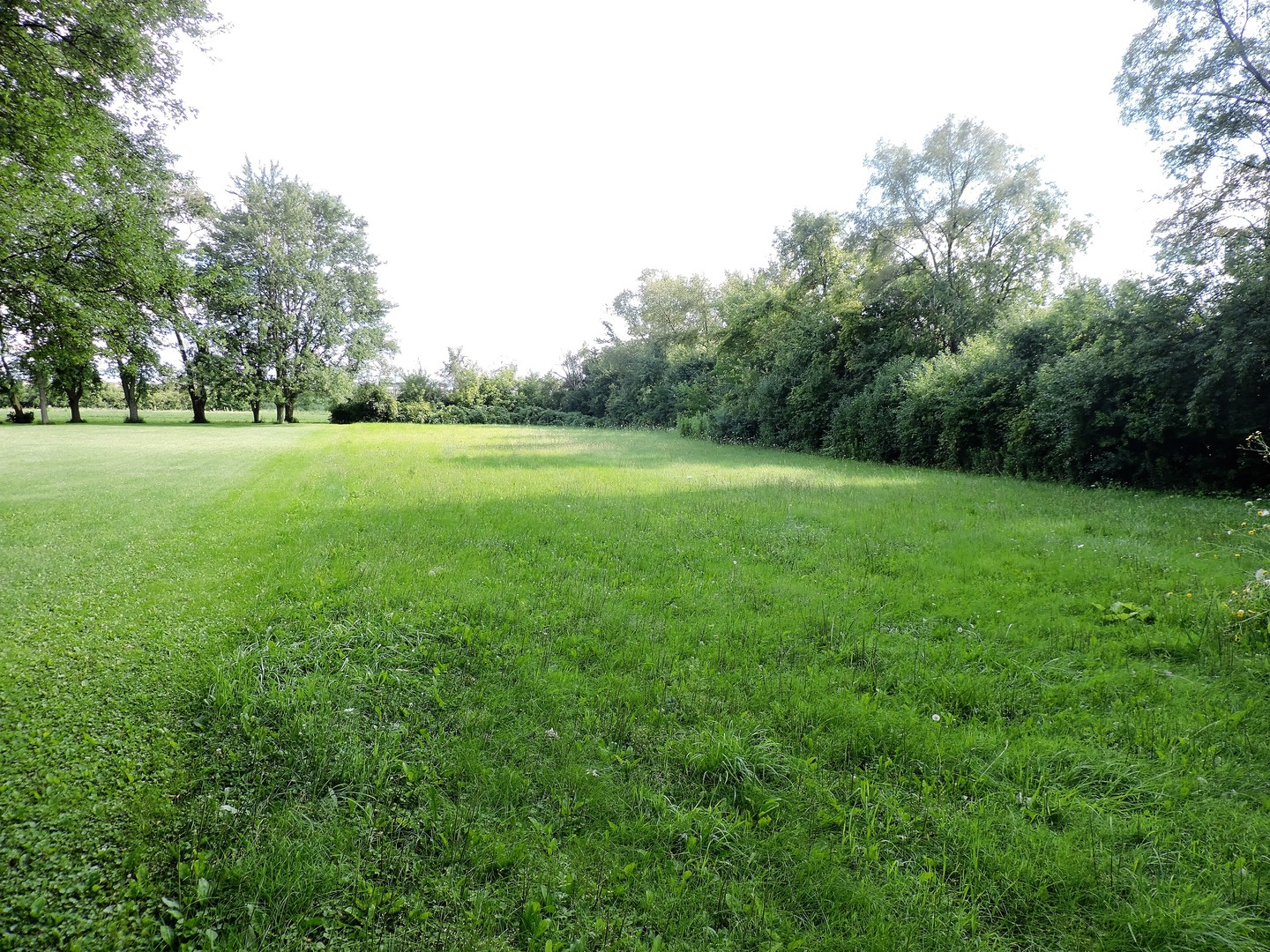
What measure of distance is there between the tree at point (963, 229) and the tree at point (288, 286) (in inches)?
1517

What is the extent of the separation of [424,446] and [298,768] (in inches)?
717

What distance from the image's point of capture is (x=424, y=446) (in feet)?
64.7

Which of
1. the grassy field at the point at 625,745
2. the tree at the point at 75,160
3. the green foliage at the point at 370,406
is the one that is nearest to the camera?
the grassy field at the point at 625,745

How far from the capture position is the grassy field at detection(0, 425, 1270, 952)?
2.04 meters

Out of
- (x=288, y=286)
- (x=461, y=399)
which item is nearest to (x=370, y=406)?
(x=461, y=399)

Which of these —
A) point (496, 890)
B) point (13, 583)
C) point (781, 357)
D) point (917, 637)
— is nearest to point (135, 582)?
point (13, 583)

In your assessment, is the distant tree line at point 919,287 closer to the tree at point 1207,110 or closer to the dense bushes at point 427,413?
the tree at point 1207,110

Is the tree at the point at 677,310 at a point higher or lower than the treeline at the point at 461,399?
higher

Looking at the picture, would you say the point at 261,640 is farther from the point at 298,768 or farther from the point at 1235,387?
the point at 1235,387

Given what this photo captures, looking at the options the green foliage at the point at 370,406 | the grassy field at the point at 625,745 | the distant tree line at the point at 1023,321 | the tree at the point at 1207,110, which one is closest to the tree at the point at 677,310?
the distant tree line at the point at 1023,321

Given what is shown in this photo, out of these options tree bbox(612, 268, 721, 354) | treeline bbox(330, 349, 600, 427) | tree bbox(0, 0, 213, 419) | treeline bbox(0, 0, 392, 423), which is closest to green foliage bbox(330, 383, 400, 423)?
treeline bbox(330, 349, 600, 427)

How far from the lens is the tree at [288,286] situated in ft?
124

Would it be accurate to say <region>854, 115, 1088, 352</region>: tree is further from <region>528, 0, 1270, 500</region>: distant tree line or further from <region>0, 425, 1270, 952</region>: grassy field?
<region>0, 425, 1270, 952</region>: grassy field

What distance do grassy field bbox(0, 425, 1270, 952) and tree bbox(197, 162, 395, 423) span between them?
39.0 meters
